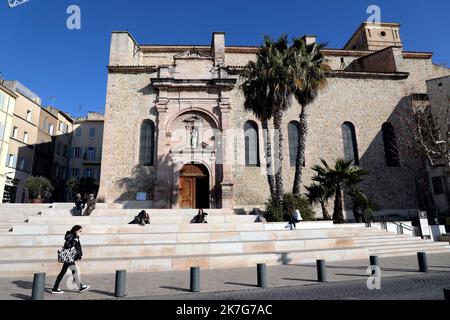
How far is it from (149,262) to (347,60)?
27233 mm

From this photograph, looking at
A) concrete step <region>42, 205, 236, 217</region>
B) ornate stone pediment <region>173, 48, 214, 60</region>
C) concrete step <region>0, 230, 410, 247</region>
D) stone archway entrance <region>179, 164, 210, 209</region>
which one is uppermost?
ornate stone pediment <region>173, 48, 214, 60</region>

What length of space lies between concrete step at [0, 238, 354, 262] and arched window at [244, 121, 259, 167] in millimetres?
10890

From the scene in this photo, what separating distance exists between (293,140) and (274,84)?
7.37m

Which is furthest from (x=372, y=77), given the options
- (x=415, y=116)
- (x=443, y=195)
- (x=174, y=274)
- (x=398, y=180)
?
(x=174, y=274)

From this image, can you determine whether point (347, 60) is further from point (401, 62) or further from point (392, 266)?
point (392, 266)

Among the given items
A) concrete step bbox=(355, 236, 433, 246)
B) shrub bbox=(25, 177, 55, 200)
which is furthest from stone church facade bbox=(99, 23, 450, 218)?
concrete step bbox=(355, 236, 433, 246)

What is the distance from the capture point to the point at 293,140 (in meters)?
22.3

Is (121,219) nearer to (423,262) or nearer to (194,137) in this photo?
(194,137)

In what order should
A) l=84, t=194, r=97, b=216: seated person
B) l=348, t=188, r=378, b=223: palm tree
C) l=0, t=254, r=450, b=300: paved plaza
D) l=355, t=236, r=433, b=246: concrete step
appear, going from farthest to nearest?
1. l=348, t=188, r=378, b=223: palm tree
2. l=84, t=194, r=97, b=216: seated person
3. l=355, t=236, r=433, b=246: concrete step
4. l=0, t=254, r=450, b=300: paved plaza

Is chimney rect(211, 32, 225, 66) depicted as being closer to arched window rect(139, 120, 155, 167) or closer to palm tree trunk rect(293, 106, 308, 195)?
arched window rect(139, 120, 155, 167)

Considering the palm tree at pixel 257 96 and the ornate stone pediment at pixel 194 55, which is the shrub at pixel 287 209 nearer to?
the palm tree at pixel 257 96

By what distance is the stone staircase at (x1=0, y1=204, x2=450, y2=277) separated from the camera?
8.81 metres

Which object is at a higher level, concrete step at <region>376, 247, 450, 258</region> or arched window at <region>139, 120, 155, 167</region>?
arched window at <region>139, 120, 155, 167</region>

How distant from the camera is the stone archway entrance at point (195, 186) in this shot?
20156 mm
